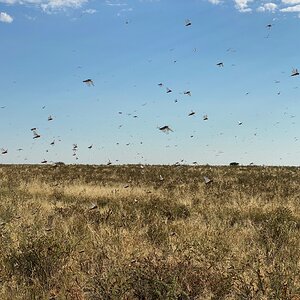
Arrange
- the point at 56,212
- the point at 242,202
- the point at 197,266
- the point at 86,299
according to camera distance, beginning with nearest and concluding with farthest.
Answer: the point at 86,299
the point at 197,266
the point at 56,212
the point at 242,202

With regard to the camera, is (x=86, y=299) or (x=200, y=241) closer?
(x=86, y=299)

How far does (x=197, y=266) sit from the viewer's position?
17.8 ft

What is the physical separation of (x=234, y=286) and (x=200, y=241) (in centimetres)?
172

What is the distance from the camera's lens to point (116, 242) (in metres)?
6.47

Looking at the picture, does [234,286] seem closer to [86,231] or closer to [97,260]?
[97,260]

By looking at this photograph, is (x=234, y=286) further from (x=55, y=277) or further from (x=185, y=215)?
(x=185, y=215)

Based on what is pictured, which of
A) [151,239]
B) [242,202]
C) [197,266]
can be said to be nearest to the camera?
[197,266]

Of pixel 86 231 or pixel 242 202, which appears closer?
pixel 86 231

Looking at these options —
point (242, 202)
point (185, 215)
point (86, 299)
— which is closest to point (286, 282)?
point (86, 299)

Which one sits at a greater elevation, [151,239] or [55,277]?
[55,277]

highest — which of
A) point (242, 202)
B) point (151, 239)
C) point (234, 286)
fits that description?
point (234, 286)

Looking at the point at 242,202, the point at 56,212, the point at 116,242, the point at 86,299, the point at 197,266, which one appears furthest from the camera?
the point at 242,202

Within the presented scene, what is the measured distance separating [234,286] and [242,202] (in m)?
8.30

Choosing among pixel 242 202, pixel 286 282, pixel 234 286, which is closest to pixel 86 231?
pixel 234 286
